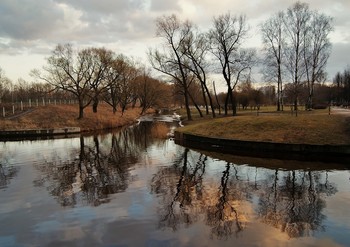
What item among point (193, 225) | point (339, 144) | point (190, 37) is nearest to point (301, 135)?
point (339, 144)

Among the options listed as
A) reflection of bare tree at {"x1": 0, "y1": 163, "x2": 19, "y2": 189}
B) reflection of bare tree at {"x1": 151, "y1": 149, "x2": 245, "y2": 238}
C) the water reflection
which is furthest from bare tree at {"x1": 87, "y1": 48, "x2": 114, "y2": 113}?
reflection of bare tree at {"x1": 151, "y1": 149, "x2": 245, "y2": 238}

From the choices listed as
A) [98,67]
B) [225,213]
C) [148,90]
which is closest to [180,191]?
[225,213]

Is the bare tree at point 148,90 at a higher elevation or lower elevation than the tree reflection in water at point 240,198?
higher

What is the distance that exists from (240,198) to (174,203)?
2.94 meters

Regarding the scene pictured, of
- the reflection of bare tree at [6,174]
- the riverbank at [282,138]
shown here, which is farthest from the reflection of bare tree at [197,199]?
the reflection of bare tree at [6,174]

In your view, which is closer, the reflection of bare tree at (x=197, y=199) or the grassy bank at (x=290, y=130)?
the reflection of bare tree at (x=197, y=199)

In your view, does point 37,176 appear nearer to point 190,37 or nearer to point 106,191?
point 106,191

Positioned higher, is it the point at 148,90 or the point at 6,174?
the point at 148,90

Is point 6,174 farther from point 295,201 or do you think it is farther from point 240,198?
point 295,201

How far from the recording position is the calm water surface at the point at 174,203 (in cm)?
1110

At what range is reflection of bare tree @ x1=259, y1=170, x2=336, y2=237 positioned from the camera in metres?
12.0

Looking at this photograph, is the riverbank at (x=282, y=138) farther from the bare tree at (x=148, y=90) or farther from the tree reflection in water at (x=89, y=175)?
the bare tree at (x=148, y=90)

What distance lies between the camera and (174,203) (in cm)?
1473

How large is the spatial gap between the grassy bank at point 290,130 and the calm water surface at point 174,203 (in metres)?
4.80
